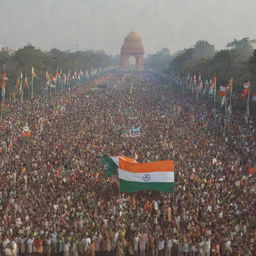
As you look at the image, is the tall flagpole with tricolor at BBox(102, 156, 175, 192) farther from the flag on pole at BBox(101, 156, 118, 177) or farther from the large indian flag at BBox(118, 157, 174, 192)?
the flag on pole at BBox(101, 156, 118, 177)

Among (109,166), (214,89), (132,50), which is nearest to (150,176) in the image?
(109,166)

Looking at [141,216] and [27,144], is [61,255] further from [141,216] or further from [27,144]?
[27,144]

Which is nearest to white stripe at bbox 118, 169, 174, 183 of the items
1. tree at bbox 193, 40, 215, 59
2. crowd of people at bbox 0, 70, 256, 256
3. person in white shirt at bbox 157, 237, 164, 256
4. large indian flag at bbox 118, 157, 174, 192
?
large indian flag at bbox 118, 157, 174, 192

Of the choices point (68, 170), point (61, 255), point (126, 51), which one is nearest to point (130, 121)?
point (68, 170)

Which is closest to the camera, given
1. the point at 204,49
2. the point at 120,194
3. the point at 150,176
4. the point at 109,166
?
the point at 150,176

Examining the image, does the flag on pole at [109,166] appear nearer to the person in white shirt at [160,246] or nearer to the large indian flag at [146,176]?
the large indian flag at [146,176]

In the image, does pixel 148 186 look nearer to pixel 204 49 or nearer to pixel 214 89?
pixel 214 89
